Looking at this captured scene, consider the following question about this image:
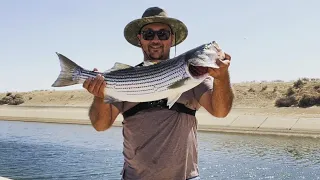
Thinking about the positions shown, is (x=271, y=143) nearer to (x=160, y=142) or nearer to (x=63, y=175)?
(x=63, y=175)

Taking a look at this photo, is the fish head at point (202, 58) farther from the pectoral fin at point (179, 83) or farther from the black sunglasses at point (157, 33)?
the black sunglasses at point (157, 33)

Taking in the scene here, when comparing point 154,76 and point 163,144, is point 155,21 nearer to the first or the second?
point 154,76

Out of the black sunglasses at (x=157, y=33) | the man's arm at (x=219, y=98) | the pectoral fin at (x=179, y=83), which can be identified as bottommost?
the man's arm at (x=219, y=98)

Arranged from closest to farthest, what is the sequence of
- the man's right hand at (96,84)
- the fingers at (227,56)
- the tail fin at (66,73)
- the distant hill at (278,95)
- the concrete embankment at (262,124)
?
1. the fingers at (227,56)
2. the man's right hand at (96,84)
3. the tail fin at (66,73)
4. the concrete embankment at (262,124)
5. the distant hill at (278,95)

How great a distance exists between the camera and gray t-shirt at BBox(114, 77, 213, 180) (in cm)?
420

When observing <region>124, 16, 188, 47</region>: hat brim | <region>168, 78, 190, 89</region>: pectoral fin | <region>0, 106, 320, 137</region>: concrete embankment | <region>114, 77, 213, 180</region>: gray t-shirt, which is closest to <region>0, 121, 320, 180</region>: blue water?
<region>0, 106, 320, 137</region>: concrete embankment

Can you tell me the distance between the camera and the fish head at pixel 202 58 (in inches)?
148

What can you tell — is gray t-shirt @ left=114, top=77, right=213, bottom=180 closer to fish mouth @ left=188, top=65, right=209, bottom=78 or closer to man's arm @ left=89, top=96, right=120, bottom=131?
man's arm @ left=89, top=96, right=120, bottom=131

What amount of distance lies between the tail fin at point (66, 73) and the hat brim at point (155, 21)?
89cm

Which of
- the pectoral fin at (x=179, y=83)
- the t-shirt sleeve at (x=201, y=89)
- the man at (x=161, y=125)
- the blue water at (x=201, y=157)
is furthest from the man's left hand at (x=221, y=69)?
the blue water at (x=201, y=157)

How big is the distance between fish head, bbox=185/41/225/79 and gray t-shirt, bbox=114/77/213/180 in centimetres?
49

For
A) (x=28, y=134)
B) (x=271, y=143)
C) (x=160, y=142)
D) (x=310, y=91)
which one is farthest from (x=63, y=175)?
(x=310, y=91)

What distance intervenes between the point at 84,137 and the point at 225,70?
83.2ft

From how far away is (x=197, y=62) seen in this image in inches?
148
